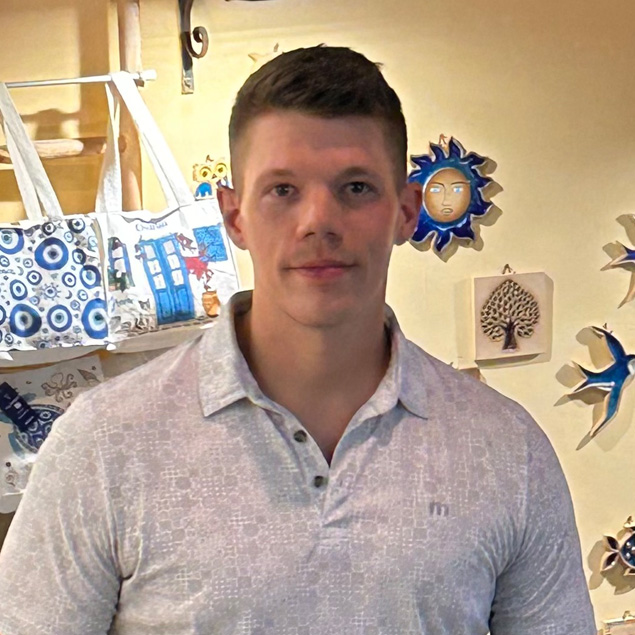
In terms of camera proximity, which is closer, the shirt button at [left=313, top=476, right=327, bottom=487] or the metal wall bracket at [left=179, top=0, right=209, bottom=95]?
the shirt button at [left=313, top=476, right=327, bottom=487]

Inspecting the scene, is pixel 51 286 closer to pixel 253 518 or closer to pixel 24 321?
pixel 24 321

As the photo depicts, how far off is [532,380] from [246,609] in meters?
1.14

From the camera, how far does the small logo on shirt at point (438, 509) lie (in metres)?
0.90

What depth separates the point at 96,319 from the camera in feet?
4.48

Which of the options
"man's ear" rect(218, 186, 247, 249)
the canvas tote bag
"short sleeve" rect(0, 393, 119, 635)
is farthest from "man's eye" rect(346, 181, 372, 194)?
the canvas tote bag

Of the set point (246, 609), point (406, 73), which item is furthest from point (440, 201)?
point (246, 609)

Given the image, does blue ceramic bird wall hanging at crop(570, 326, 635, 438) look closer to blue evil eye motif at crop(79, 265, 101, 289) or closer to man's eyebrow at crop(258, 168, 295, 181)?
blue evil eye motif at crop(79, 265, 101, 289)

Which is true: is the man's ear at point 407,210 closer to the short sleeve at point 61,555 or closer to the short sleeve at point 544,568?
the short sleeve at point 544,568

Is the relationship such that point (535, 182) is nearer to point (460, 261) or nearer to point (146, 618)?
point (460, 261)

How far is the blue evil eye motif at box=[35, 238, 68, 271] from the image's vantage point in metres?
1.34

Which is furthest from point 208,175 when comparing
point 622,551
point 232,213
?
point 622,551

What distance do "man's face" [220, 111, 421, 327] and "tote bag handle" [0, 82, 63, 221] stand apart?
23.6 inches

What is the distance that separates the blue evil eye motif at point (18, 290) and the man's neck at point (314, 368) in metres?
0.54

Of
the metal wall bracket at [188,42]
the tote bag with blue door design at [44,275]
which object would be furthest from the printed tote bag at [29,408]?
the metal wall bracket at [188,42]
